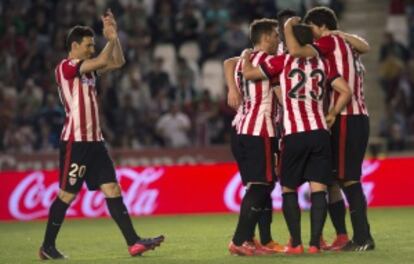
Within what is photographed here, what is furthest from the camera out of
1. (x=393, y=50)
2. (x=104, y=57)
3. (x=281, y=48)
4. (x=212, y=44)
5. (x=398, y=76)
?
(x=212, y=44)

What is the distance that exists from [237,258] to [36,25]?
505 inches

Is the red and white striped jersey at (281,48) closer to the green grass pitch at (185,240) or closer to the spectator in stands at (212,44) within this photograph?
the green grass pitch at (185,240)

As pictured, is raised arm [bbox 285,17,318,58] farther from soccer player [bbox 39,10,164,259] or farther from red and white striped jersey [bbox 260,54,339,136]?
soccer player [bbox 39,10,164,259]

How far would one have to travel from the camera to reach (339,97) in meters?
11.2

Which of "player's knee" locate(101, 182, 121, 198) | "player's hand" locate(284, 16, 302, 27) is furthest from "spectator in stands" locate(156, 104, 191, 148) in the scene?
"player's hand" locate(284, 16, 302, 27)

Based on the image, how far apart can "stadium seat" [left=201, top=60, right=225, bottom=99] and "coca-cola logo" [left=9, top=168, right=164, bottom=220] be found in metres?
4.68

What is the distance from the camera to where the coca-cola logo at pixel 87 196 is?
18188 millimetres

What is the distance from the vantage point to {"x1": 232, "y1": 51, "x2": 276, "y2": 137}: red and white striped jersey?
37.4ft

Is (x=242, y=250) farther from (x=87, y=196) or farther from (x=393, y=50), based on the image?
(x=393, y=50)

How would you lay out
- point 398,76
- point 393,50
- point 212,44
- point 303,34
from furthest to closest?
point 212,44, point 393,50, point 398,76, point 303,34

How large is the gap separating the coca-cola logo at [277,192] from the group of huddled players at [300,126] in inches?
240

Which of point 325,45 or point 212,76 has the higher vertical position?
point 325,45

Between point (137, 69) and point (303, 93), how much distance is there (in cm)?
1148

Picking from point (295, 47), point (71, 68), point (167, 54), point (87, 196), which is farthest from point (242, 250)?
point (167, 54)
